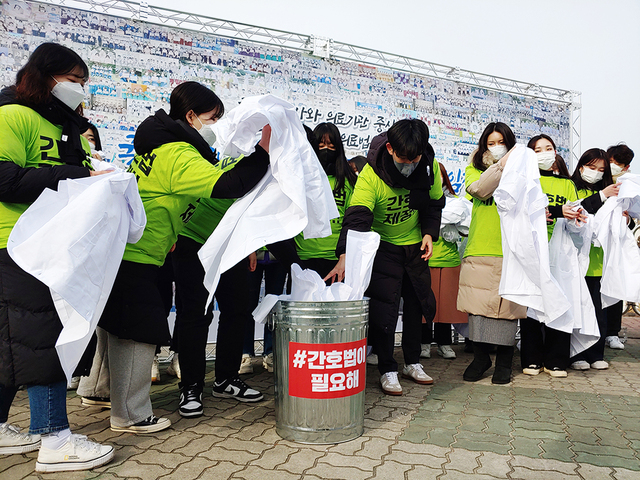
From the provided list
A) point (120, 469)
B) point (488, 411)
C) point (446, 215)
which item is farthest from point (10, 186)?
point (446, 215)

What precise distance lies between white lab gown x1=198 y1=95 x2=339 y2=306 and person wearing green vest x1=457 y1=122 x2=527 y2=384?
1.62 metres

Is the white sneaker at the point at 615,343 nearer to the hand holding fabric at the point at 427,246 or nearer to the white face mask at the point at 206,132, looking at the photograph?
the hand holding fabric at the point at 427,246

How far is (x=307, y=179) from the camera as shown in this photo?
238 centimetres

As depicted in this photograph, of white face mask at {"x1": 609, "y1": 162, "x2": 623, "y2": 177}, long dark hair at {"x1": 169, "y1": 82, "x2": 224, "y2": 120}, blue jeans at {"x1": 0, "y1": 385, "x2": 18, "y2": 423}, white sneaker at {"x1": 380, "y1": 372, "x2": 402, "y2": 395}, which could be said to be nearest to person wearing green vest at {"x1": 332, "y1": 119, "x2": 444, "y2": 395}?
white sneaker at {"x1": 380, "y1": 372, "x2": 402, "y2": 395}

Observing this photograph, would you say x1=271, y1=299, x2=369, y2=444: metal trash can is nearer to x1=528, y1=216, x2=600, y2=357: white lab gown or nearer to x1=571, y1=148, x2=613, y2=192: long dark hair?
x1=528, y1=216, x2=600, y2=357: white lab gown

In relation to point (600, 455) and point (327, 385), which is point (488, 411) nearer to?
point (600, 455)

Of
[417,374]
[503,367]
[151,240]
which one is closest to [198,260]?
[151,240]

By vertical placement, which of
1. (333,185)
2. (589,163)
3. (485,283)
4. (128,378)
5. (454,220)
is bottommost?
(128,378)

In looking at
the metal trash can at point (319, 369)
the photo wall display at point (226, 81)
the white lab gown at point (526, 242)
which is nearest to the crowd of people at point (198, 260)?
the white lab gown at point (526, 242)

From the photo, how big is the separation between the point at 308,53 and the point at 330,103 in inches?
24.6

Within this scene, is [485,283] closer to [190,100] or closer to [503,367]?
[503,367]

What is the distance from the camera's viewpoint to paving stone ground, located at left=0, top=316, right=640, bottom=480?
1.99m

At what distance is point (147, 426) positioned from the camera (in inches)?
94.9

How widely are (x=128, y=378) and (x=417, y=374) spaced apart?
1.99 m
